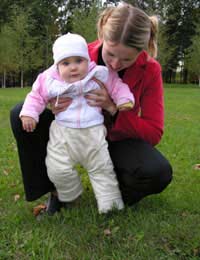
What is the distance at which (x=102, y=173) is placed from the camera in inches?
122

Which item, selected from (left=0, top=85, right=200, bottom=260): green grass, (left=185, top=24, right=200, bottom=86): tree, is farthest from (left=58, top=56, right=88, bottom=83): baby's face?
(left=185, top=24, right=200, bottom=86): tree

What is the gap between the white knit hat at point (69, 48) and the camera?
2793 mm

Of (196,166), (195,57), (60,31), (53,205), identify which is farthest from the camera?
(60,31)

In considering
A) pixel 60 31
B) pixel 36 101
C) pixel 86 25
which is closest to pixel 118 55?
pixel 36 101

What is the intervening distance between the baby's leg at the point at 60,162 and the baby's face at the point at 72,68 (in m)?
0.39

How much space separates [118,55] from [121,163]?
0.86 m

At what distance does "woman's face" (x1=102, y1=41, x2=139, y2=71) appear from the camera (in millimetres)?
2818

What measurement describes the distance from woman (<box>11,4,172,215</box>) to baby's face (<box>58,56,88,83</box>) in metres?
0.17

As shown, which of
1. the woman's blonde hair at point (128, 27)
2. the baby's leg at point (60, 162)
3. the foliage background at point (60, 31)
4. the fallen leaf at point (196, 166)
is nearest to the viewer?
the woman's blonde hair at point (128, 27)

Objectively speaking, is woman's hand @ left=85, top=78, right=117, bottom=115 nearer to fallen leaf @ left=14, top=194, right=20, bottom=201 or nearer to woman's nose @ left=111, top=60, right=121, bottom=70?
woman's nose @ left=111, top=60, right=121, bottom=70

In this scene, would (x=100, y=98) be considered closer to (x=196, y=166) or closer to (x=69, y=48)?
(x=69, y=48)

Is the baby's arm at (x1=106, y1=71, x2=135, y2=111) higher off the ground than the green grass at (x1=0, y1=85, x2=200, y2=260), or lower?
higher

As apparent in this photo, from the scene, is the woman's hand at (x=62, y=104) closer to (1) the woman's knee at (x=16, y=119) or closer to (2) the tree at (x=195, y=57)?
(1) the woman's knee at (x=16, y=119)

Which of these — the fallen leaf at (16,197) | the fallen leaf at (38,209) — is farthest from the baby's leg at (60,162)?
the fallen leaf at (16,197)
